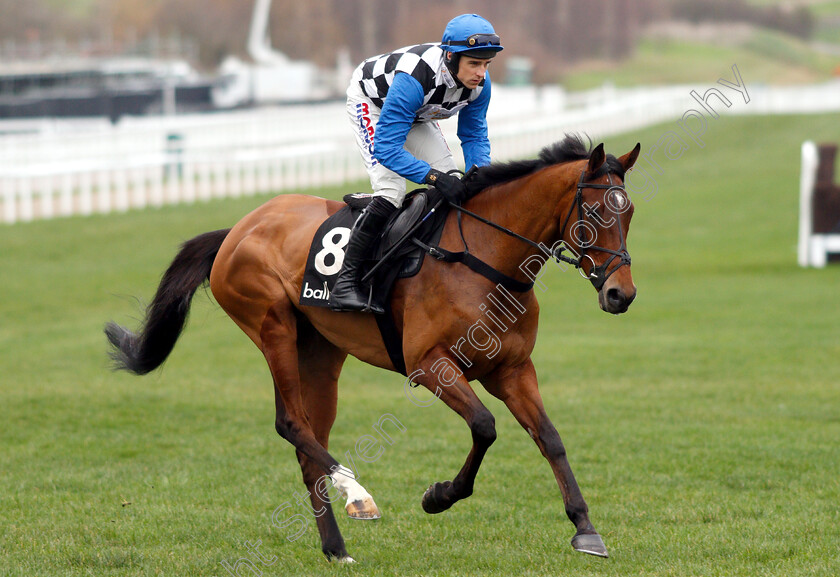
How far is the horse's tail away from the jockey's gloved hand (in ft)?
5.41

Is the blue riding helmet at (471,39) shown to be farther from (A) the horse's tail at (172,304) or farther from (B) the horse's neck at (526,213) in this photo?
(A) the horse's tail at (172,304)

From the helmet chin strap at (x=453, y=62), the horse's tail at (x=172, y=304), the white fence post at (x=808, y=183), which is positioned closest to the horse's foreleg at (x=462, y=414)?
the helmet chin strap at (x=453, y=62)

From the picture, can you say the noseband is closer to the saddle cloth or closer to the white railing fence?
the saddle cloth

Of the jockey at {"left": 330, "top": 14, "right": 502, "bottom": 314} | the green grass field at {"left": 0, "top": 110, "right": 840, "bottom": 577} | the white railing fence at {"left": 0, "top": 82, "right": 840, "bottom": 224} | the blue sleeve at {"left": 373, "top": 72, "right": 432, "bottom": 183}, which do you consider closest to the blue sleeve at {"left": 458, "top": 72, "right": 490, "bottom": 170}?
the jockey at {"left": 330, "top": 14, "right": 502, "bottom": 314}

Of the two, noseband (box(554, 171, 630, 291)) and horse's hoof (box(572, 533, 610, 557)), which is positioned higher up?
noseband (box(554, 171, 630, 291))

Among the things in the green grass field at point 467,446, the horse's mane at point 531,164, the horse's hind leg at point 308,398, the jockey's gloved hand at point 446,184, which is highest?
the horse's mane at point 531,164

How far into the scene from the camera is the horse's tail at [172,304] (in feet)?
19.5

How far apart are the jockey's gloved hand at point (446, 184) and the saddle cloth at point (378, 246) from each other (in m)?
0.12

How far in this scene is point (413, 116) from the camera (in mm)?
4855

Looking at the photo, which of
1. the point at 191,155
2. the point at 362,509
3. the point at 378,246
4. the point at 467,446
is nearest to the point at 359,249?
the point at 378,246

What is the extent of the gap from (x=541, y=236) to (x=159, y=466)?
10.6 feet

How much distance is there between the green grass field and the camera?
489 centimetres

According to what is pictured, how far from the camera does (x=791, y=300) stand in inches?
545

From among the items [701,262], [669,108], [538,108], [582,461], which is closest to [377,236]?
[582,461]
